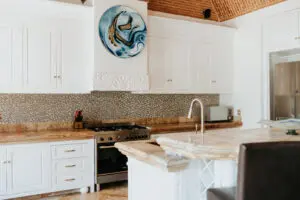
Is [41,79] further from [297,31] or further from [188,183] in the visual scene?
[297,31]

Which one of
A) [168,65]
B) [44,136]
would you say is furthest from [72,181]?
[168,65]

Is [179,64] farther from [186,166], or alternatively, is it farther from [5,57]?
[186,166]

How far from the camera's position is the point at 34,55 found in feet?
12.8

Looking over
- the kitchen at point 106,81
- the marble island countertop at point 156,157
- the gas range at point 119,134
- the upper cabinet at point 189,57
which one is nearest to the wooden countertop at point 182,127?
the kitchen at point 106,81

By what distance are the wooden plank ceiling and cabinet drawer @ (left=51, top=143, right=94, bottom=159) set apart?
2.63 meters

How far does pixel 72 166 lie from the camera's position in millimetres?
3883

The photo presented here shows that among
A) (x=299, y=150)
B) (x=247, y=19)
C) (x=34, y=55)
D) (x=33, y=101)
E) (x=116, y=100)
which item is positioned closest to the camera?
(x=299, y=150)

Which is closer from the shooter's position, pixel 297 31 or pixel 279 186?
pixel 279 186

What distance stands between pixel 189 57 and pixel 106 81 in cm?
160

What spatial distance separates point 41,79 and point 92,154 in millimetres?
1207

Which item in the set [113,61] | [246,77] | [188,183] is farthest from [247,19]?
[188,183]

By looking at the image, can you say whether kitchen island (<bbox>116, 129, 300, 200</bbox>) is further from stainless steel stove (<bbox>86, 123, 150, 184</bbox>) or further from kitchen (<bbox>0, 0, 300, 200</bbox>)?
stainless steel stove (<bbox>86, 123, 150, 184</bbox>)

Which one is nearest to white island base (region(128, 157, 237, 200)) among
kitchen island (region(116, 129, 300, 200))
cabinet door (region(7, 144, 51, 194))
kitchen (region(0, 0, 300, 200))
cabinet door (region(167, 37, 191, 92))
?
kitchen island (region(116, 129, 300, 200))

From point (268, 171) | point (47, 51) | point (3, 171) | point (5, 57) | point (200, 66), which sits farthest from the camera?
point (200, 66)
